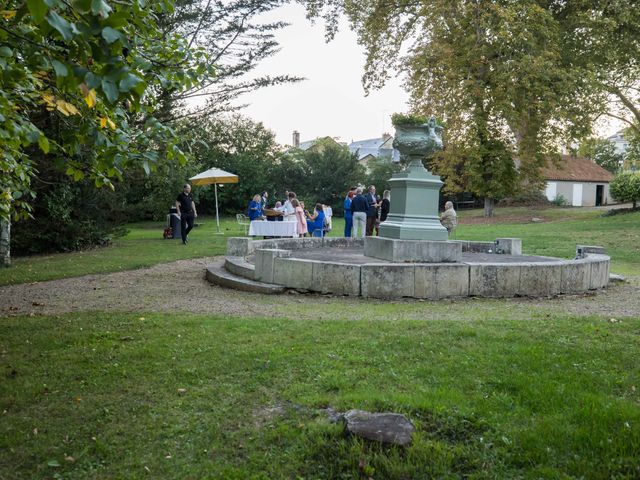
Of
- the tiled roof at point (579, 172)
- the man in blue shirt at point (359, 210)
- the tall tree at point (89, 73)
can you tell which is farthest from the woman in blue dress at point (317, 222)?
the tiled roof at point (579, 172)

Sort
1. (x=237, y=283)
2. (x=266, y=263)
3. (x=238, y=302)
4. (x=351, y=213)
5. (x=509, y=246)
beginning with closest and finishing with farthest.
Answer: (x=238, y=302) → (x=266, y=263) → (x=237, y=283) → (x=509, y=246) → (x=351, y=213)

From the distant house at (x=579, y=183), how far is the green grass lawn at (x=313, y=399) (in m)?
47.9

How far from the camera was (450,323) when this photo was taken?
6.09 meters

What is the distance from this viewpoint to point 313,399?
3.99m

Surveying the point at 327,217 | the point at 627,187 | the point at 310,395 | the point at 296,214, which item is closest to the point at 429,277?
the point at 310,395

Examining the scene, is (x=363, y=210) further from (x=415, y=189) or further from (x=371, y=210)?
(x=415, y=189)

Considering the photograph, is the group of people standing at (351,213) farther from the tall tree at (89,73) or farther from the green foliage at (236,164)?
the green foliage at (236,164)

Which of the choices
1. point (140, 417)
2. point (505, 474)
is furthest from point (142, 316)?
point (505, 474)

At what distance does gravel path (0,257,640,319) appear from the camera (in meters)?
7.06

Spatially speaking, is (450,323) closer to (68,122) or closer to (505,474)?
(505,474)

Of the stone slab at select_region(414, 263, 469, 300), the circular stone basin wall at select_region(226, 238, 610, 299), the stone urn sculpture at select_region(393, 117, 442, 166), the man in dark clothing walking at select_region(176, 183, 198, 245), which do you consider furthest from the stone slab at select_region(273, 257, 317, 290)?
the man in dark clothing walking at select_region(176, 183, 198, 245)

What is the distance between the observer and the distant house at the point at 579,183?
49.9 meters

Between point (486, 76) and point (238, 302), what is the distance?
23664 mm

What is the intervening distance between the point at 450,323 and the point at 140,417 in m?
3.63
